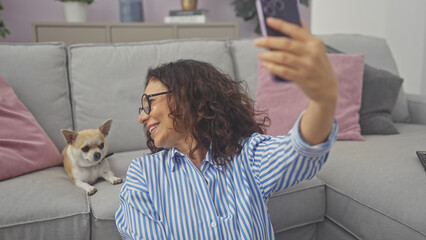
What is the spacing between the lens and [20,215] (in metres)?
1.12

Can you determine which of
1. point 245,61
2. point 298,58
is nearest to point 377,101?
point 245,61

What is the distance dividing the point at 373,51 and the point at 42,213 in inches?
79.7

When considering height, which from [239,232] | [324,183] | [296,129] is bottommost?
[324,183]

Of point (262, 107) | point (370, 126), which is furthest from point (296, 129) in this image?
point (370, 126)

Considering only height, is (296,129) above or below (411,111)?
above

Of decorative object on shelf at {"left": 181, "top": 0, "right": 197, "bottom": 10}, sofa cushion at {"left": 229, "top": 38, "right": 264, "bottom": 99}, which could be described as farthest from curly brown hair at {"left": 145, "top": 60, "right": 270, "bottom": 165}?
decorative object on shelf at {"left": 181, "top": 0, "right": 197, "bottom": 10}

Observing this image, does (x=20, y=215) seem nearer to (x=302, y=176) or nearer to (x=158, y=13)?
(x=302, y=176)

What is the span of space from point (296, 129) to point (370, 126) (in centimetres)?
136

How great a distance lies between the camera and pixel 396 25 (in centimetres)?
302

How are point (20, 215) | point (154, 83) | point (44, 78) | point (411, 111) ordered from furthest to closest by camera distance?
Result: point (411, 111) < point (44, 78) < point (20, 215) < point (154, 83)

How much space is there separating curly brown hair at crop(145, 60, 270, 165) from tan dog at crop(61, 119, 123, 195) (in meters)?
0.53

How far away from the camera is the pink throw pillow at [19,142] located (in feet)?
4.48

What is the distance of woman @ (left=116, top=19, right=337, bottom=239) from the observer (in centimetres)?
85

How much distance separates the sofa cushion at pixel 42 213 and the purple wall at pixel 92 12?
9.15 ft
